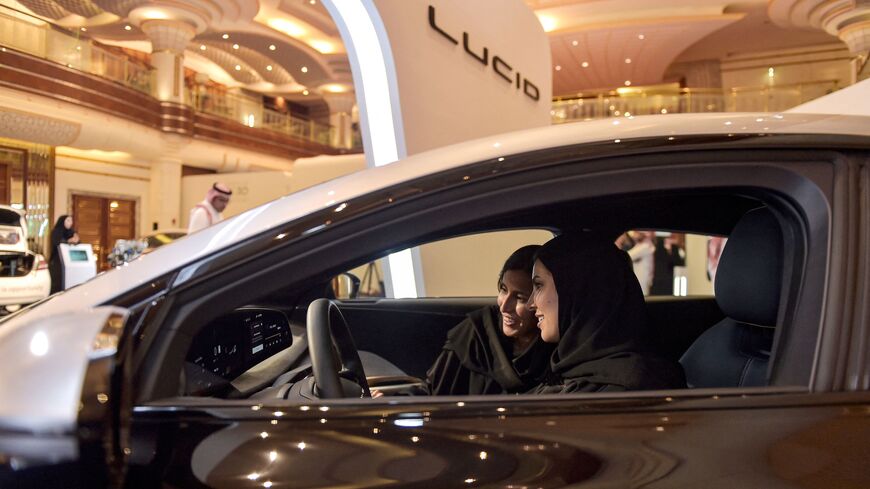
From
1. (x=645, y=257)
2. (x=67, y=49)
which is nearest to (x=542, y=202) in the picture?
(x=645, y=257)

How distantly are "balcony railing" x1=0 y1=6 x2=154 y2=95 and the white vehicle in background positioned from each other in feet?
19.0

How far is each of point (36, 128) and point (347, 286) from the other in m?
11.9

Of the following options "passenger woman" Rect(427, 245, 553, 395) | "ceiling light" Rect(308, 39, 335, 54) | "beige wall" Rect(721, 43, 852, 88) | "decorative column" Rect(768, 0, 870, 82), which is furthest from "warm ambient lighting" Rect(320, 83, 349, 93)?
"passenger woman" Rect(427, 245, 553, 395)

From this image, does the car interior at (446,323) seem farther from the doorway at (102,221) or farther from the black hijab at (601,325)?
the doorway at (102,221)

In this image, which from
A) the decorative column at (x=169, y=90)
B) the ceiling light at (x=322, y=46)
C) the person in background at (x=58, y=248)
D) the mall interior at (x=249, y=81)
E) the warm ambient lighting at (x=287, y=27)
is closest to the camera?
the person in background at (x=58, y=248)

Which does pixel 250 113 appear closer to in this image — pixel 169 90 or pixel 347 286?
pixel 169 90

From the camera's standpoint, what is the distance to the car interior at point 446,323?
1029 millimetres

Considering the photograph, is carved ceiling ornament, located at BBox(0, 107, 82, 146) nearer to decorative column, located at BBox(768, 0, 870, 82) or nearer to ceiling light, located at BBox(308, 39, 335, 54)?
ceiling light, located at BBox(308, 39, 335, 54)

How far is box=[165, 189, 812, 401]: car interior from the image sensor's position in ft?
3.38

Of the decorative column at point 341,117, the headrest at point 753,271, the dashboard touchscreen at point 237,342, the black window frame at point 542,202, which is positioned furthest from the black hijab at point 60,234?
the decorative column at point 341,117

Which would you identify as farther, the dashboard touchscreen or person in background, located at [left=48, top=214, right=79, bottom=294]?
person in background, located at [left=48, top=214, right=79, bottom=294]

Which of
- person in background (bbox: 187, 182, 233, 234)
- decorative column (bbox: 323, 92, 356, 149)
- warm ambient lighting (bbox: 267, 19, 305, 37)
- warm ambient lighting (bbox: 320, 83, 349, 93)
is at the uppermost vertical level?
warm ambient lighting (bbox: 267, 19, 305, 37)

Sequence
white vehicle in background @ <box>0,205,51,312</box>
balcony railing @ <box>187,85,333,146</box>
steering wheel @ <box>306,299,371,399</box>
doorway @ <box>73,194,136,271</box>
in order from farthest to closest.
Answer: balcony railing @ <box>187,85,333,146</box>
doorway @ <box>73,194,136,271</box>
white vehicle in background @ <box>0,205,51,312</box>
steering wheel @ <box>306,299,371,399</box>

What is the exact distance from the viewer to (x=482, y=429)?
0.77 m
